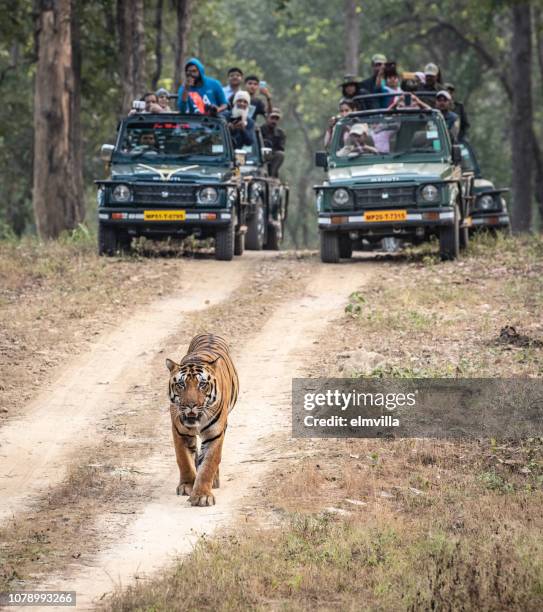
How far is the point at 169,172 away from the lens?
675 inches

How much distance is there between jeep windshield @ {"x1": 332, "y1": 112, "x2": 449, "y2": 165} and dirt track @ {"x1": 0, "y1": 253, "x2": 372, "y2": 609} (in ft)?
7.16

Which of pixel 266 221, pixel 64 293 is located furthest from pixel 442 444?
pixel 266 221

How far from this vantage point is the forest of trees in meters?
22.0

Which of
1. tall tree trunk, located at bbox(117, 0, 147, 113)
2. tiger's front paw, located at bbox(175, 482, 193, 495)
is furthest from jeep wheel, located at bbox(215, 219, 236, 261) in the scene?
tiger's front paw, located at bbox(175, 482, 193, 495)

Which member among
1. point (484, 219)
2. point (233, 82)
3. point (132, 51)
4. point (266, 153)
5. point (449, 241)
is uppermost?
point (132, 51)

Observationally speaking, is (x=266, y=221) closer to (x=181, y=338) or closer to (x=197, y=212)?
(x=197, y=212)

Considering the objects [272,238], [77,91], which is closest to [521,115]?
[272,238]

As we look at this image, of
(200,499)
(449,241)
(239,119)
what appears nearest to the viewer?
(200,499)

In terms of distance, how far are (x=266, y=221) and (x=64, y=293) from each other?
692 centimetres

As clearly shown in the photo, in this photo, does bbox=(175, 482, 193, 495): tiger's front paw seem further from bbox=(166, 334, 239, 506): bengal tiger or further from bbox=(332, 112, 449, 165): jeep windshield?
bbox=(332, 112, 449, 165): jeep windshield

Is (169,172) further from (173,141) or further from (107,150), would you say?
(107,150)

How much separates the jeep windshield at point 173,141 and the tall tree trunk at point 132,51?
6507 millimetres

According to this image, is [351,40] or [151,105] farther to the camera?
[351,40]

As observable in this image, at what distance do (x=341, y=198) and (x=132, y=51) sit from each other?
29.4 feet
